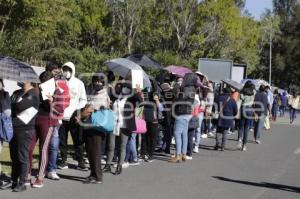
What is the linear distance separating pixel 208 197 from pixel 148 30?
36.5 metres

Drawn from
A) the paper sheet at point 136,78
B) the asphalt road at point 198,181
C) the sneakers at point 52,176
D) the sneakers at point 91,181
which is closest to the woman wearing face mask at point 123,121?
the paper sheet at point 136,78

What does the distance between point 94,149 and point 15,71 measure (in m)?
1.99

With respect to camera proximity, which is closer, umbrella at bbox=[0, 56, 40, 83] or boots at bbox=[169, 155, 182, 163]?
umbrella at bbox=[0, 56, 40, 83]

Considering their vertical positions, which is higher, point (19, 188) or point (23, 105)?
point (23, 105)

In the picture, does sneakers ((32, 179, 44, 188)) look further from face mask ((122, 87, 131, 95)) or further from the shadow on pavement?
the shadow on pavement

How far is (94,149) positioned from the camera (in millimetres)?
9727

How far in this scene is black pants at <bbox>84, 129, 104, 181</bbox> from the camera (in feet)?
32.0

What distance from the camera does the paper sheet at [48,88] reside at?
937 cm

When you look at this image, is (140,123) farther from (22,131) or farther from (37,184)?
(22,131)

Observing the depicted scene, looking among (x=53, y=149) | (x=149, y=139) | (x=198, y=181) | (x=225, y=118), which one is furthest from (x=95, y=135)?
(x=225, y=118)

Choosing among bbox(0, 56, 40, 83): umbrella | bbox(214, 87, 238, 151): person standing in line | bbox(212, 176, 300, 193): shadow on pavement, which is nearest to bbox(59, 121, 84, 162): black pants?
bbox(0, 56, 40, 83): umbrella

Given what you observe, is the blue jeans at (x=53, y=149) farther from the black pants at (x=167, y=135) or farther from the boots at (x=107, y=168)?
the black pants at (x=167, y=135)

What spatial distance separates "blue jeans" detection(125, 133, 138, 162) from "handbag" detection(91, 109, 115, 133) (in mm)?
1720

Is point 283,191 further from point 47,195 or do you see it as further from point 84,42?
point 84,42
